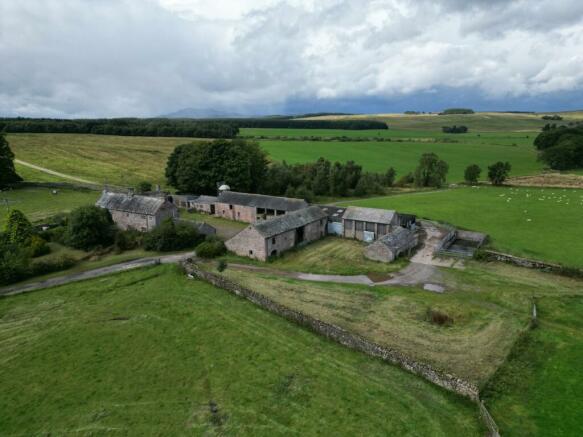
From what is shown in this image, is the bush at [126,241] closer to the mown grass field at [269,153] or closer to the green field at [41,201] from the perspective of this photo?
the green field at [41,201]

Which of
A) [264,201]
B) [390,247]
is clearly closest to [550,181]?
[390,247]

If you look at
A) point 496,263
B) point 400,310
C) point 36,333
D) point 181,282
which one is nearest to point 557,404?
point 400,310

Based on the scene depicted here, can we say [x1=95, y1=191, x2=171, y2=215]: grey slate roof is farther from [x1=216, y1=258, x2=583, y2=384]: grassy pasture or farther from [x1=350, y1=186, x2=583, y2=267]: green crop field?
[x1=350, y1=186, x2=583, y2=267]: green crop field

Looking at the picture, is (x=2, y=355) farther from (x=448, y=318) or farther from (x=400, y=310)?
(x=448, y=318)

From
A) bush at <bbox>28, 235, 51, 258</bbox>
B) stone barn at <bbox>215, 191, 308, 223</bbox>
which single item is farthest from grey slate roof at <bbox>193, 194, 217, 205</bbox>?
bush at <bbox>28, 235, 51, 258</bbox>

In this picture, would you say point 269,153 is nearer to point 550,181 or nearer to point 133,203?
point 133,203
